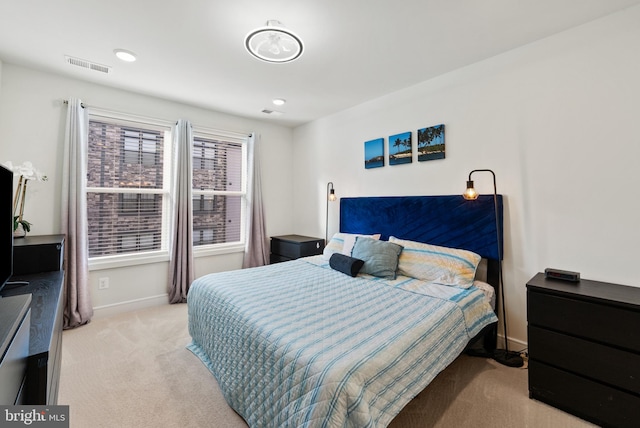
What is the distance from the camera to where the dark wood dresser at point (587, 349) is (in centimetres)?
154

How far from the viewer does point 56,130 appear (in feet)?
9.27

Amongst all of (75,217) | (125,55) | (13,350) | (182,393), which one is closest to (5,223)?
(13,350)

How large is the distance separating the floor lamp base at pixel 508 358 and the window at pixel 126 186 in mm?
3805

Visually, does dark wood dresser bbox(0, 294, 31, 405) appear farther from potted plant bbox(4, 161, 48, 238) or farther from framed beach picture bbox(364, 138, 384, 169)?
framed beach picture bbox(364, 138, 384, 169)

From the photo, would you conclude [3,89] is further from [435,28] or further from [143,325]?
[435,28]

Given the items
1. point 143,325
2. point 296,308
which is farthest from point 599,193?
point 143,325

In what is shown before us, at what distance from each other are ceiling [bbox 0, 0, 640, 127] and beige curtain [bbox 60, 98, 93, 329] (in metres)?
0.52

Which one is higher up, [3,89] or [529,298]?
[3,89]

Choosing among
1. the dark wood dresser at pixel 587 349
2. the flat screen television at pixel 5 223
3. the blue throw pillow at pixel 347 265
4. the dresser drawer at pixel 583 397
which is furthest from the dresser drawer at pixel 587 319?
the flat screen television at pixel 5 223

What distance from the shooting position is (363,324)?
5.24 ft

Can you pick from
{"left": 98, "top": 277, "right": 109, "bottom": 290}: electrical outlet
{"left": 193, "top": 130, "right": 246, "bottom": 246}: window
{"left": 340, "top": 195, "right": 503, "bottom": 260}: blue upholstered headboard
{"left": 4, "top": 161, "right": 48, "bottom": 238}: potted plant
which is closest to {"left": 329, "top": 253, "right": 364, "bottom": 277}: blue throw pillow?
{"left": 340, "top": 195, "right": 503, "bottom": 260}: blue upholstered headboard

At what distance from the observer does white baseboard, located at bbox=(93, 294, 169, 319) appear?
10.1 feet

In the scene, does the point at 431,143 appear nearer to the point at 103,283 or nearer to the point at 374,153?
the point at 374,153

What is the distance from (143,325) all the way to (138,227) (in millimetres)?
1210
